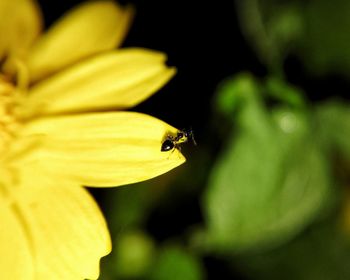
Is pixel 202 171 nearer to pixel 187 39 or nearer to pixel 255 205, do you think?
pixel 255 205

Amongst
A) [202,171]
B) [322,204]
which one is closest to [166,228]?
[202,171]

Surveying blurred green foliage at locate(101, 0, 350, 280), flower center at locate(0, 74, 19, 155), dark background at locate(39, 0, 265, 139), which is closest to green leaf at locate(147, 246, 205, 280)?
blurred green foliage at locate(101, 0, 350, 280)

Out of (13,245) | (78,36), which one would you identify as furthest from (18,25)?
(13,245)

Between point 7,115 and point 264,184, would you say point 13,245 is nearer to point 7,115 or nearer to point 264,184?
point 7,115

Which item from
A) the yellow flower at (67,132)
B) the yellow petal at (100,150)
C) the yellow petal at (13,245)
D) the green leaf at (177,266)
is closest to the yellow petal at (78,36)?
the yellow flower at (67,132)

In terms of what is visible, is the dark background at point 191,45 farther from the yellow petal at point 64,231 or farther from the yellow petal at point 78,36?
the yellow petal at point 64,231
